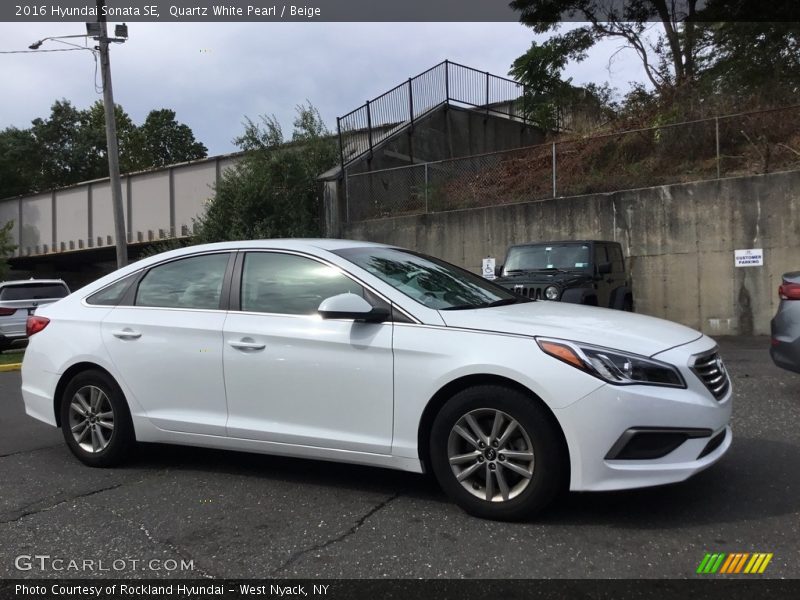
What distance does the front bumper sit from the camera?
329cm

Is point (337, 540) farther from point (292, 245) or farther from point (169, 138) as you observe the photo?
point (169, 138)

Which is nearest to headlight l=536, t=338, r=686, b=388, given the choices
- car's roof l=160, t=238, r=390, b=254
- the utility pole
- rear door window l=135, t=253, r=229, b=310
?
car's roof l=160, t=238, r=390, b=254

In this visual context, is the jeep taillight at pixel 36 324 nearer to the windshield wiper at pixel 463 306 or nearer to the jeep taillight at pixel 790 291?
the windshield wiper at pixel 463 306

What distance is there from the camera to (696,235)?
13430 mm

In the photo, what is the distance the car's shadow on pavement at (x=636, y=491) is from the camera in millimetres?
3600

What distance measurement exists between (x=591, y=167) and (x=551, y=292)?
26.2ft

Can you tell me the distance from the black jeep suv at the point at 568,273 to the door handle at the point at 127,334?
19.9 ft

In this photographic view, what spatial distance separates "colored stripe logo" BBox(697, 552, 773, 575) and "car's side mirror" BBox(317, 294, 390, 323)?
78.4 inches

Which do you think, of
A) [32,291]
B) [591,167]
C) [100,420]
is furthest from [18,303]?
[591,167]

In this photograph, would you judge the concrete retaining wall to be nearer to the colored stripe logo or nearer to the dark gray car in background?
the dark gray car in background
